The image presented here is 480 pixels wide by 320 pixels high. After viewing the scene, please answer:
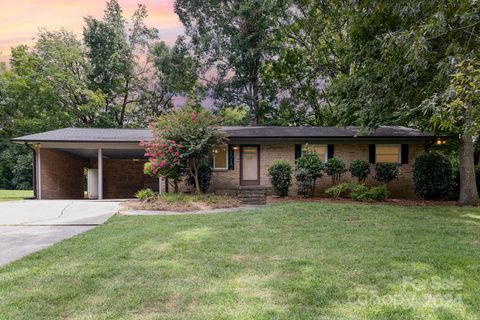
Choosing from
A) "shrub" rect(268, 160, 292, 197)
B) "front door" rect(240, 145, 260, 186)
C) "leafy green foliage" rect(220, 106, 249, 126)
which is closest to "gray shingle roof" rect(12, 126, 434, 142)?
"front door" rect(240, 145, 260, 186)

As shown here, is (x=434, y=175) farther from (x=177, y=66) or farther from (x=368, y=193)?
(x=177, y=66)

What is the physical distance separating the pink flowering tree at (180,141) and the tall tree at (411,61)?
517cm

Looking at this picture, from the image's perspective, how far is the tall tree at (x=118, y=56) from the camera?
879 inches

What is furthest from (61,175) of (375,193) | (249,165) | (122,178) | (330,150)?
(375,193)

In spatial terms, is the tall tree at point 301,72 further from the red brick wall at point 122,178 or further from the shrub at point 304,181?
the red brick wall at point 122,178

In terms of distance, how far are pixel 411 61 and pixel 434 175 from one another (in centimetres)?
659

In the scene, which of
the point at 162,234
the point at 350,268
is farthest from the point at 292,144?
the point at 350,268

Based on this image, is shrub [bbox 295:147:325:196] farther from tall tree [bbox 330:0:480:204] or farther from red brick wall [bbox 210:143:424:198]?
tall tree [bbox 330:0:480:204]

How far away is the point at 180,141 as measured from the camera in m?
11.2

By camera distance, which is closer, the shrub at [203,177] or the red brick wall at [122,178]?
the shrub at [203,177]

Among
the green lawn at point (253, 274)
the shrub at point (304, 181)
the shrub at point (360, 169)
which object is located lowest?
the green lawn at point (253, 274)

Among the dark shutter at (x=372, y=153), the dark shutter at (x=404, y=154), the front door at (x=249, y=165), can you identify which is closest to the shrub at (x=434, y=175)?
the dark shutter at (x=404, y=154)

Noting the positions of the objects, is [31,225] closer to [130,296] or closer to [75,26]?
[130,296]

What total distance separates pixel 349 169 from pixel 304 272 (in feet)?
30.0
